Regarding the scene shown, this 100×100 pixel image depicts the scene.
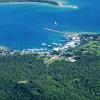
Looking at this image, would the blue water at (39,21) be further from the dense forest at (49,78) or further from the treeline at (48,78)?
the treeline at (48,78)

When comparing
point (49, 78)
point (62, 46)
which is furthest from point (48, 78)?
point (62, 46)

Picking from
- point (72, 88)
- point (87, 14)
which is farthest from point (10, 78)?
point (87, 14)

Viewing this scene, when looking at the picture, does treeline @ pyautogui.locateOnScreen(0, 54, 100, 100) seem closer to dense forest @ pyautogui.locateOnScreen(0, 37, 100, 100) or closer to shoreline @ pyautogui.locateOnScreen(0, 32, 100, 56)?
dense forest @ pyautogui.locateOnScreen(0, 37, 100, 100)

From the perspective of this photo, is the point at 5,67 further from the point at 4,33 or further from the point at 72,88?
the point at 4,33

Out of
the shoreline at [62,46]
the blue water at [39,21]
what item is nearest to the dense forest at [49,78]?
the shoreline at [62,46]

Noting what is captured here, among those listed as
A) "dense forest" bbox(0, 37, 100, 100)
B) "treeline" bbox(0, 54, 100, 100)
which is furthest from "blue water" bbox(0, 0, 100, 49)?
"treeline" bbox(0, 54, 100, 100)

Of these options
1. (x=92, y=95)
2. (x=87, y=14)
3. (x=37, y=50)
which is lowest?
(x=92, y=95)
